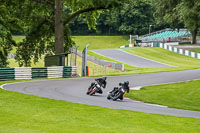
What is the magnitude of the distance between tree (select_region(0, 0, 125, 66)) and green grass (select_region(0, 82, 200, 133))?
18.9 m

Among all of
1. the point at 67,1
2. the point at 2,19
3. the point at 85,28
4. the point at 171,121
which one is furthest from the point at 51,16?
the point at 85,28

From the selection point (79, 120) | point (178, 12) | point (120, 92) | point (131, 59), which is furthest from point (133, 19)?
point (79, 120)

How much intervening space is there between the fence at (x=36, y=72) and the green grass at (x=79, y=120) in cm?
1128

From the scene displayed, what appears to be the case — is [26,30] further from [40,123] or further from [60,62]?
[40,123]

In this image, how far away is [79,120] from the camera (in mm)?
10414

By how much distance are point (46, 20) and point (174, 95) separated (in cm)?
1873

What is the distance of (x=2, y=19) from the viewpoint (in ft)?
102

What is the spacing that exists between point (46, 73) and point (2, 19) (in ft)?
24.5

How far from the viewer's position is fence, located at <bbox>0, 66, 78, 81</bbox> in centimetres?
2462

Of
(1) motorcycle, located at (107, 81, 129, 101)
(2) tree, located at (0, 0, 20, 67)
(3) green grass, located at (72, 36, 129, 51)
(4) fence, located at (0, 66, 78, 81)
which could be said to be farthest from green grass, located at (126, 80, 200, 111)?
(3) green grass, located at (72, 36, 129, 51)

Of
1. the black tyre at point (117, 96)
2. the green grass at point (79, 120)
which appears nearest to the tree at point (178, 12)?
the black tyre at point (117, 96)

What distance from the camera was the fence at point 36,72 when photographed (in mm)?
24625

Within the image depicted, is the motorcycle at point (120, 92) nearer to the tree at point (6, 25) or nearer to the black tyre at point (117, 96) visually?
the black tyre at point (117, 96)

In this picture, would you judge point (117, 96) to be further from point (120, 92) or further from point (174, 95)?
point (174, 95)
